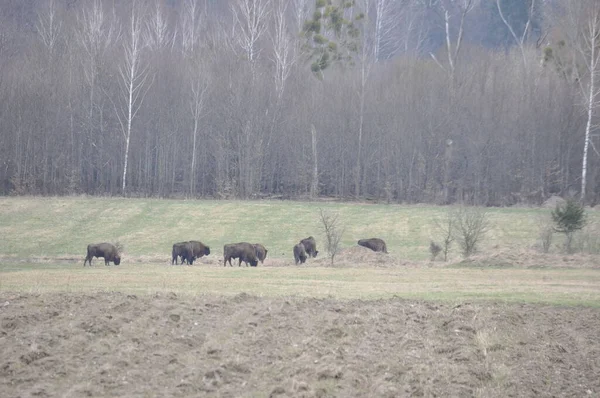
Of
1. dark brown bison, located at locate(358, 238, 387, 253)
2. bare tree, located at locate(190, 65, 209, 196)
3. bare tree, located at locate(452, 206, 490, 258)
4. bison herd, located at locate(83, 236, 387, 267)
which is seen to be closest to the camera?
bare tree, located at locate(452, 206, 490, 258)

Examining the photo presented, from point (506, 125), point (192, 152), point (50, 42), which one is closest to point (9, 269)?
point (192, 152)

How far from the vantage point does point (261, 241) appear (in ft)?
143

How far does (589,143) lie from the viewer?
54.8 meters

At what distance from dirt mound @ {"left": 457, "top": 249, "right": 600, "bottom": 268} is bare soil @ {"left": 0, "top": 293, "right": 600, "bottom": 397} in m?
11.7

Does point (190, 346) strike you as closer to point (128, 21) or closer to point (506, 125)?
point (506, 125)

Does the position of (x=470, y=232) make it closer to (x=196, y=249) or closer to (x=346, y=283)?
(x=196, y=249)

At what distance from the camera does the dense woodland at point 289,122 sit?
5750 centimetres

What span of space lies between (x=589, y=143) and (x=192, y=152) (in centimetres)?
2953

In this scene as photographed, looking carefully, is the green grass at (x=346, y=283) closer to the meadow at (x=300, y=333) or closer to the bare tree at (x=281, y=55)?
the meadow at (x=300, y=333)

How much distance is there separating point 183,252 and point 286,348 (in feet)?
71.1

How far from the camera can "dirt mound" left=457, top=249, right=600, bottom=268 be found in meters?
29.2

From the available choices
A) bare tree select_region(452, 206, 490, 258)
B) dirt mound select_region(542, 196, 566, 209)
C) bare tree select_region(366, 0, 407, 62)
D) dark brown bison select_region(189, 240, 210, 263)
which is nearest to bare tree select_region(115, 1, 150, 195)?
bare tree select_region(366, 0, 407, 62)

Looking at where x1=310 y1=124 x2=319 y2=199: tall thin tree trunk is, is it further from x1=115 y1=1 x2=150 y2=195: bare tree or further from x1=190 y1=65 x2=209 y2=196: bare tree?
x1=115 y1=1 x2=150 y2=195: bare tree

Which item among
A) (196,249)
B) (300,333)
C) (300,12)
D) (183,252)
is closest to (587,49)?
(300,12)
